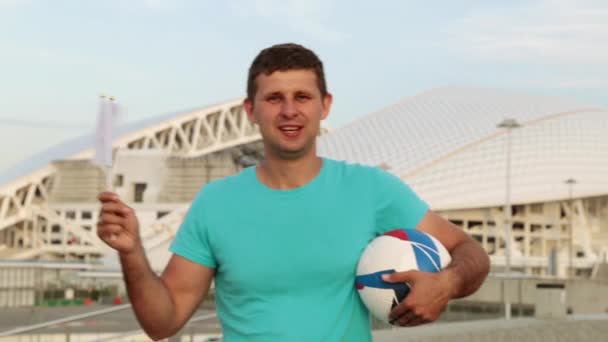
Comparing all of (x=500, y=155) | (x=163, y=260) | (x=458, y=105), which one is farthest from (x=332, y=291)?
(x=458, y=105)

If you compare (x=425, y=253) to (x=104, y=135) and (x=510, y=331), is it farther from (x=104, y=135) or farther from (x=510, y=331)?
(x=510, y=331)

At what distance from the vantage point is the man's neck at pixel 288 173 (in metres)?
3.10

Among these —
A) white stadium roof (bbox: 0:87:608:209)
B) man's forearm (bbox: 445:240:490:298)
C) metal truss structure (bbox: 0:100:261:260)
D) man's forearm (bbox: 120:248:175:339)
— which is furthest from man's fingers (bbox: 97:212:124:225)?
white stadium roof (bbox: 0:87:608:209)

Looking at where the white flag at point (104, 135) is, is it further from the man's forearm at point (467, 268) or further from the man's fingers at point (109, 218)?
the man's forearm at point (467, 268)

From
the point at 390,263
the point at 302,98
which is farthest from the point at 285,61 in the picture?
the point at 390,263

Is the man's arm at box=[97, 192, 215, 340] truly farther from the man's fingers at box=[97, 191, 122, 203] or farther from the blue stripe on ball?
the blue stripe on ball

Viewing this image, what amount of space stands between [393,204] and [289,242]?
1.16 feet

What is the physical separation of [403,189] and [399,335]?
5104mm

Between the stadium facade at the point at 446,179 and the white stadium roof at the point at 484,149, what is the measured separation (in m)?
0.08

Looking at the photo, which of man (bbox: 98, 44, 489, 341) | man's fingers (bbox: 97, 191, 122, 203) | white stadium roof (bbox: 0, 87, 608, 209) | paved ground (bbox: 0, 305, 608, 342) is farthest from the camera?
white stadium roof (bbox: 0, 87, 608, 209)

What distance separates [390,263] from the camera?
3.06 metres

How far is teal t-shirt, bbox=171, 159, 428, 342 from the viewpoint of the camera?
301 centimetres

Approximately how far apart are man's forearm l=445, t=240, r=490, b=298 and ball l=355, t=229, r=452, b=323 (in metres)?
0.06

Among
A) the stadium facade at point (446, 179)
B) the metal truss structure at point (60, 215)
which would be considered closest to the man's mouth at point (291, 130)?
the metal truss structure at point (60, 215)
